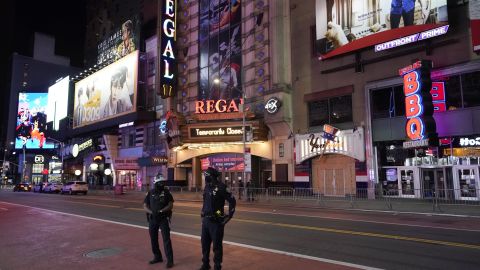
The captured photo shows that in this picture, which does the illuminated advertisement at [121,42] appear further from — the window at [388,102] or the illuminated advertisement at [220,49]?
the window at [388,102]

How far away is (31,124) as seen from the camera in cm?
11212

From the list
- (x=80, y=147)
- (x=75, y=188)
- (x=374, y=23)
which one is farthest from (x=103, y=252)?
(x=80, y=147)

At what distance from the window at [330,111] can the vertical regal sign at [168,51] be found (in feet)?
63.6

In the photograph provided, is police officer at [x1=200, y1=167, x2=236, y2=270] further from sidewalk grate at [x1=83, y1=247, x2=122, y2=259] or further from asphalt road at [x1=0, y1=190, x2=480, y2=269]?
sidewalk grate at [x1=83, y1=247, x2=122, y2=259]

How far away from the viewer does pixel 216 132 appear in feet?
128

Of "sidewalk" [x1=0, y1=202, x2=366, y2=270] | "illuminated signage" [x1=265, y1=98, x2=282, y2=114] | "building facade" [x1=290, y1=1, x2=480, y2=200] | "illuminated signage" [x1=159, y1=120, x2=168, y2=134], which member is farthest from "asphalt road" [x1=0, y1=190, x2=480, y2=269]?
"illuminated signage" [x1=159, y1=120, x2=168, y2=134]

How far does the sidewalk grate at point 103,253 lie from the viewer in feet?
31.9

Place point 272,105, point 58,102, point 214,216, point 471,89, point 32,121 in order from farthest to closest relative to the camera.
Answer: point 32,121
point 58,102
point 272,105
point 471,89
point 214,216

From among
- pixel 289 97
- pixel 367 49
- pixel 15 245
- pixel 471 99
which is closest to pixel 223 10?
pixel 289 97

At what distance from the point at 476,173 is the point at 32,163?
116m

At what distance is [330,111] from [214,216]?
86.3ft

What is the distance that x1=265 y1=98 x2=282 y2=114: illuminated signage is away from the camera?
116 ft

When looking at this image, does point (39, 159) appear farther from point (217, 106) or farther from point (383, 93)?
point (383, 93)

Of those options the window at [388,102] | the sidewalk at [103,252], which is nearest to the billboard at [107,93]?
the window at [388,102]
